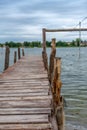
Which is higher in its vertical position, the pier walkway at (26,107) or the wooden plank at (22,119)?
the wooden plank at (22,119)

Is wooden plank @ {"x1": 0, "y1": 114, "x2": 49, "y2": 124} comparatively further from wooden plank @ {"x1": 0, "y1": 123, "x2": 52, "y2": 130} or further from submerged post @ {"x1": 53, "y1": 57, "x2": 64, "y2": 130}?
submerged post @ {"x1": 53, "y1": 57, "x2": 64, "y2": 130}

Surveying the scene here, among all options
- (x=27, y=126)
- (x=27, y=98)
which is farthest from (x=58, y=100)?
(x=27, y=126)

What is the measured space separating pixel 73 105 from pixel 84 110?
1.13 m

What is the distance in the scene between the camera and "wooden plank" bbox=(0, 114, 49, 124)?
608 centimetres

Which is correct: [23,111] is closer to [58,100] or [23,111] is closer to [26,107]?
[26,107]

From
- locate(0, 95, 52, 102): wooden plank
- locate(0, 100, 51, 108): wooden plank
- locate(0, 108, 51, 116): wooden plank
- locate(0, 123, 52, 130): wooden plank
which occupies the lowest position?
locate(0, 95, 52, 102): wooden plank

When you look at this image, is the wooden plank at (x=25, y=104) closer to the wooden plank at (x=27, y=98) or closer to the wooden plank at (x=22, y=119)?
the wooden plank at (x=27, y=98)

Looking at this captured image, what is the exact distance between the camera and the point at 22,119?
20.4 ft

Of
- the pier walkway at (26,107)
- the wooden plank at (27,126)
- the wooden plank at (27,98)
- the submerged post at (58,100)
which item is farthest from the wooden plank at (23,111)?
the wooden plank at (27,98)

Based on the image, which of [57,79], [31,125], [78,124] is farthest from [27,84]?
[31,125]

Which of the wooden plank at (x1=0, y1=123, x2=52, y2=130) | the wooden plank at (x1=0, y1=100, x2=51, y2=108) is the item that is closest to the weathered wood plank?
the wooden plank at (x1=0, y1=100, x2=51, y2=108)

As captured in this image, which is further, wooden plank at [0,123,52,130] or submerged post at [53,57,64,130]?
submerged post at [53,57,64,130]

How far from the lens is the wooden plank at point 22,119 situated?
6084 mm

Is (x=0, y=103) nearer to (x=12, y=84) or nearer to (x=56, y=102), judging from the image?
(x=56, y=102)
